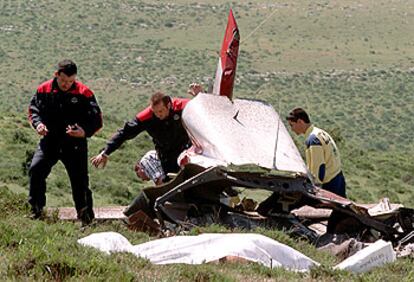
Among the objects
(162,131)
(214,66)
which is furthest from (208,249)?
(214,66)

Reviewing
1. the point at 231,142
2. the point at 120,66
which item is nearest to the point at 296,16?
the point at 120,66

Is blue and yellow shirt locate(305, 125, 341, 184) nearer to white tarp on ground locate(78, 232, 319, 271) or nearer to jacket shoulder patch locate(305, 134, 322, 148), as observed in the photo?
jacket shoulder patch locate(305, 134, 322, 148)

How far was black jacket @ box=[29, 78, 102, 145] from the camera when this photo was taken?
8.89 meters

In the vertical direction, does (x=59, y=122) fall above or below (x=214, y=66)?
above

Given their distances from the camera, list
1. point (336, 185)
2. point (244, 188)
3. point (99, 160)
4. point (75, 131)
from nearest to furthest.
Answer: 1. point (75, 131)
2. point (244, 188)
3. point (99, 160)
4. point (336, 185)

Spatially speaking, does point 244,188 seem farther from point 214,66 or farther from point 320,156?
point 214,66

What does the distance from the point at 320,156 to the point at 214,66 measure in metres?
55.0

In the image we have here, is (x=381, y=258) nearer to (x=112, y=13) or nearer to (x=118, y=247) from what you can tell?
(x=118, y=247)

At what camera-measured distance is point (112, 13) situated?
84.1 metres

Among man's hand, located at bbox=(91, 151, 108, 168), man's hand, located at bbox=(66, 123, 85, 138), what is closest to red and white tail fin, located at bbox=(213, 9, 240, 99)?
man's hand, located at bbox=(91, 151, 108, 168)

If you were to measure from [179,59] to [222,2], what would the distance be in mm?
23089

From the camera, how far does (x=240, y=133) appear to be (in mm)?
9109

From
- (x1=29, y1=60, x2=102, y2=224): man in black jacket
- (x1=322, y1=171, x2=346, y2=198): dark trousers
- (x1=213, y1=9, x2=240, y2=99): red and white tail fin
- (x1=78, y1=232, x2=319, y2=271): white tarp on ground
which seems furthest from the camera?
(x1=213, y1=9, x2=240, y2=99): red and white tail fin

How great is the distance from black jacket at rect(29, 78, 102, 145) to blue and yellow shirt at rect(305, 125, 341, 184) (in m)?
2.09
